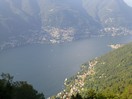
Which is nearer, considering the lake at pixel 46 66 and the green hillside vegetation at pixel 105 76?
the green hillside vegetation at pixel 105 76

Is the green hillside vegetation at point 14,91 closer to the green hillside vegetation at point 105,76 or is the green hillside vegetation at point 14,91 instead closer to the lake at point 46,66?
the green hillside vegetation at point 105,76

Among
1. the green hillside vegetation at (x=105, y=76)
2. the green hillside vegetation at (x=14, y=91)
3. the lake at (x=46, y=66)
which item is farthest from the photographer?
the lake at (x=46, y=66)

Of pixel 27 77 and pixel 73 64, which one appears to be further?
pixel 73 64

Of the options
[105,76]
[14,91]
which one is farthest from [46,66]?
[14,91]

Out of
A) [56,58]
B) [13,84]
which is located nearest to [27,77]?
[56,58]

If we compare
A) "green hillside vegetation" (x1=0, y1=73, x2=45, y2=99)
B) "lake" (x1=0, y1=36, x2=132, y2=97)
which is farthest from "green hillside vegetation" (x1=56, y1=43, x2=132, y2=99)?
"green hillside vegetation" (x1=0, y1=73, x2=45, y2=99)

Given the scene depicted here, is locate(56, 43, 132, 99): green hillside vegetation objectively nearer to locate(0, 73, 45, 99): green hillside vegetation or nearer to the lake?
the lake

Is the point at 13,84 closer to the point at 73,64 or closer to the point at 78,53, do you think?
the point at 73,64

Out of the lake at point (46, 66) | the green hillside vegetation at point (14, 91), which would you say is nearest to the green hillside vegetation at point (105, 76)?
the lake at point (46, 66)

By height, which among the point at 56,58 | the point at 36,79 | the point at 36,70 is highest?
the point at 56,58

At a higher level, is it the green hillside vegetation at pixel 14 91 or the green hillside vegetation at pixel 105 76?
the green hillside vegetation at pixel 105 76

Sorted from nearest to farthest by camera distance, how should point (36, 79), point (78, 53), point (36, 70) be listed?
point (36, 79) < point (36, 70) < point (78, 53)
